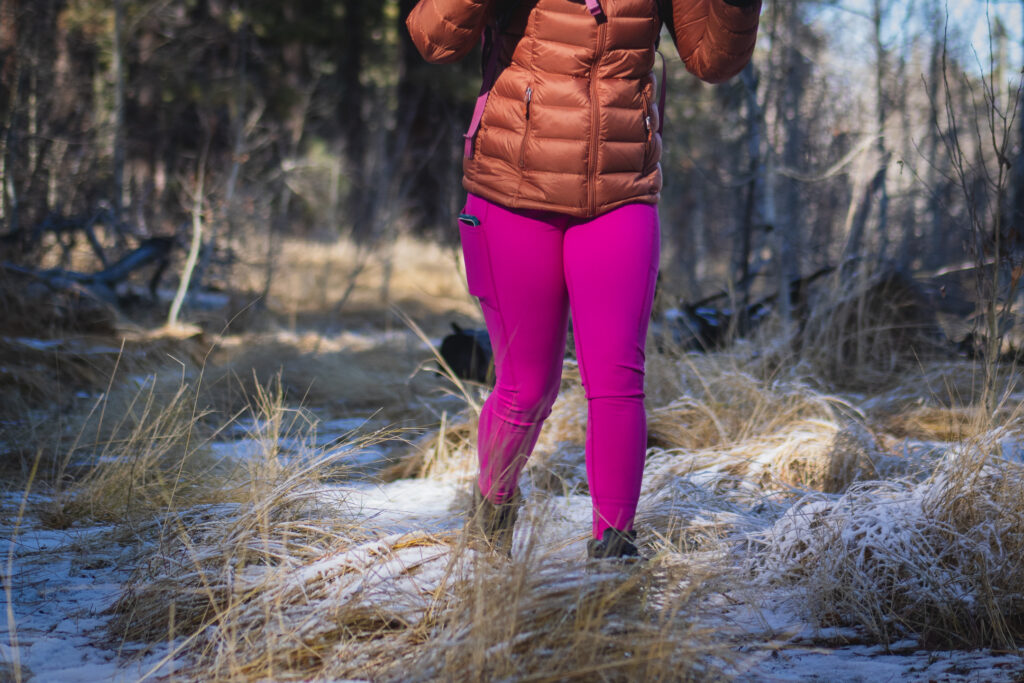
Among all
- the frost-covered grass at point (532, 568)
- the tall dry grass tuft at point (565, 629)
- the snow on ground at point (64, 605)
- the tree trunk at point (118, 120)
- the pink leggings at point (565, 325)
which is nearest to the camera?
the tall dry grass tuft at point (565, 629)

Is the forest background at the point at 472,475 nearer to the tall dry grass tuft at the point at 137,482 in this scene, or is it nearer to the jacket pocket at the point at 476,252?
the tall dry grass tuft at the point at 137,482

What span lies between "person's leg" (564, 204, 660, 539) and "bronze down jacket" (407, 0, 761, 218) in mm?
79

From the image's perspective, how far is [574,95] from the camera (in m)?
1.89

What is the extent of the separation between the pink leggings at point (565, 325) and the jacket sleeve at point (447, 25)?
372 mm

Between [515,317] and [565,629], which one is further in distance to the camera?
[515,317]

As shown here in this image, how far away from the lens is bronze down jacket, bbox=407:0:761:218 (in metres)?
1.89

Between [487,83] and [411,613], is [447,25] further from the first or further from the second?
[411,613]

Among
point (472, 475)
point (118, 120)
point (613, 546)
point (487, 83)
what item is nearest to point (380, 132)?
point (118, 120)

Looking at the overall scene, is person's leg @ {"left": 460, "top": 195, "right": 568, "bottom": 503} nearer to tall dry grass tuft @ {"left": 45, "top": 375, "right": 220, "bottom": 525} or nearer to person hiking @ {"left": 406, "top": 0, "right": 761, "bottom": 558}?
person hiking @ {"left": 406, "top": 0, "right": 761, "bottom": 558}

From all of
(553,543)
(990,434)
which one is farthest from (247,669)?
(990,434)

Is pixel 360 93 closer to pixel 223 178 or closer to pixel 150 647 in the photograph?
pixel 223 178

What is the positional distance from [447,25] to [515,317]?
694 millimetres

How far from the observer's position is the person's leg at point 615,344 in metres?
1.90

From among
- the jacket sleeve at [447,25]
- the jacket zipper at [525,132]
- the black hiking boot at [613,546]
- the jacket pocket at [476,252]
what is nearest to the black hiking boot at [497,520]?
the black hiking boot at [613,546]
